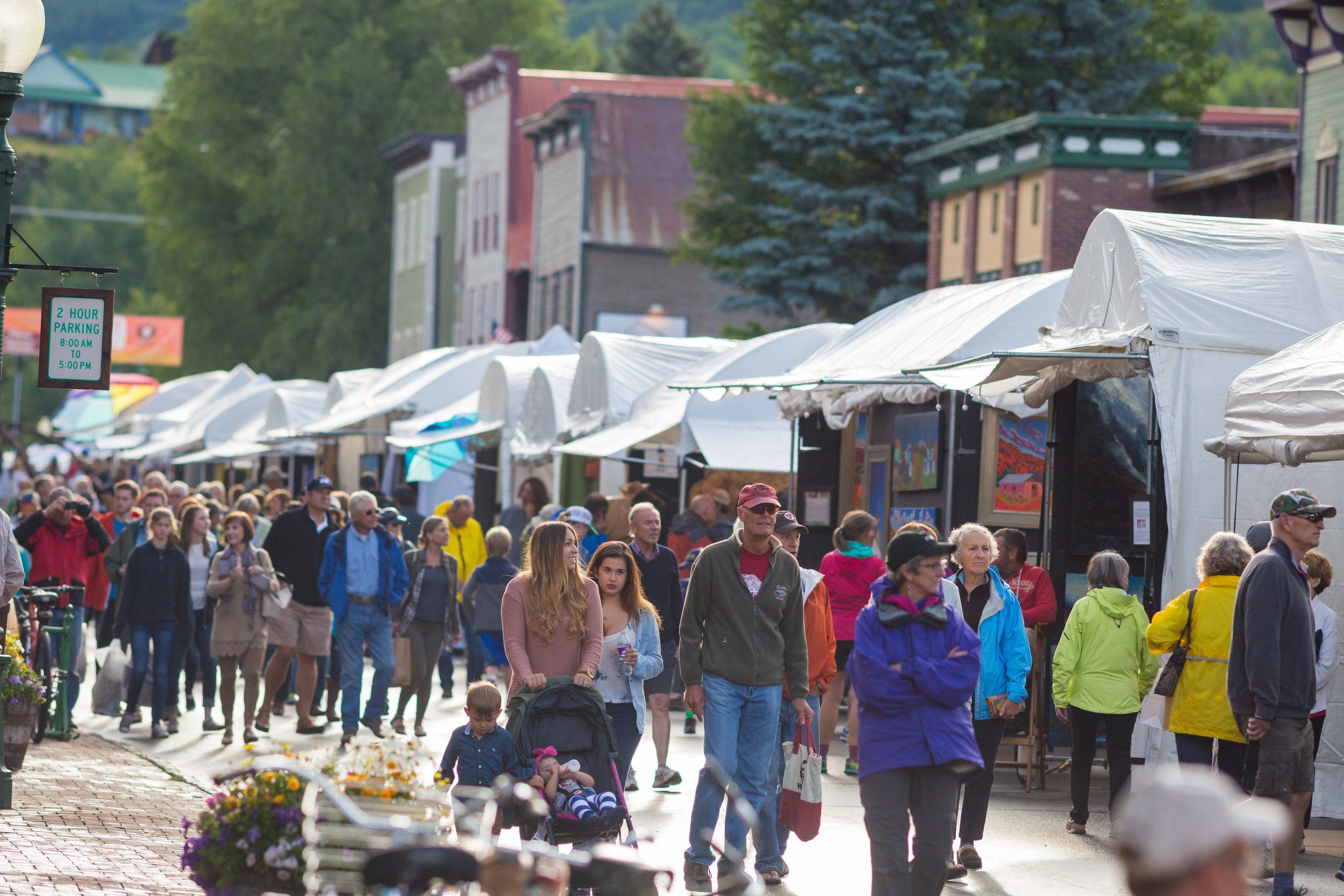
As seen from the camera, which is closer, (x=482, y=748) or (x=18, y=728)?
(x=482, y=748)

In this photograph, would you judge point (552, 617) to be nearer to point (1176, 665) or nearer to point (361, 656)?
point (1176, 665)

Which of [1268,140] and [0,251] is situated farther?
[1268,140]

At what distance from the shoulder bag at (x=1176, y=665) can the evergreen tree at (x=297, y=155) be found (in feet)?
182

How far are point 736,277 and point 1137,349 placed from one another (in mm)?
Result: 29352

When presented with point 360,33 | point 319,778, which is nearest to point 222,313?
point 360,33

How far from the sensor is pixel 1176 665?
11016 mm

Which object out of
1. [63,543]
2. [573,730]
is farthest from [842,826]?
[63,543]

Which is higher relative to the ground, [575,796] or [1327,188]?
[1327,188]

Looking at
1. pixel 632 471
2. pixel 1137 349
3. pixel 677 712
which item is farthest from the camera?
pixel 632 471

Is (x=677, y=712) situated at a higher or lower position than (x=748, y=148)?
lower

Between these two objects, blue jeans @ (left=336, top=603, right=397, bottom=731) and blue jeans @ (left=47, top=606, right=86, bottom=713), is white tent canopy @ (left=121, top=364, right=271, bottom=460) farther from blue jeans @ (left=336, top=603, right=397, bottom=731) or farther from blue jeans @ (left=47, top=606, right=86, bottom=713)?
blue jeans @ (left=336, top=603, right=397, bottom=731)

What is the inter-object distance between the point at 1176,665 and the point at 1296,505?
127cm

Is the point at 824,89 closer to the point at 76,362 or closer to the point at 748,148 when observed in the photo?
the point at 748,148

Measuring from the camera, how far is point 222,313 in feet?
225
